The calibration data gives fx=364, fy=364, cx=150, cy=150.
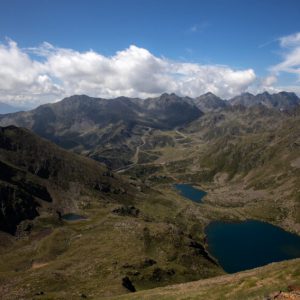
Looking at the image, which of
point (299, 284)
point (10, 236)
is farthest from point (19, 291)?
point (10, 236)

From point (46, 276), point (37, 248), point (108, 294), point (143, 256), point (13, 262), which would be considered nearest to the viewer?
point (108, 294)

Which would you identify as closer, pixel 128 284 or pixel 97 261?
pixel 128 284

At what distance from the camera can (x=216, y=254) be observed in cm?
19700

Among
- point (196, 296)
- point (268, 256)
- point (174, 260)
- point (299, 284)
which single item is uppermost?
point (299, 284)

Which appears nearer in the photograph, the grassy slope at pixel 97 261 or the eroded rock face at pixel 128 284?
the grassy slope at pixel 97 261

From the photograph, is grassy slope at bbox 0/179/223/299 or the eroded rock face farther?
the eroded rock face

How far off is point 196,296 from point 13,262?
368ft

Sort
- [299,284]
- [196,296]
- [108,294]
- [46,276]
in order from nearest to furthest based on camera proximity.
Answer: [299,284] → [196,296] → [108,294] → [46,276]

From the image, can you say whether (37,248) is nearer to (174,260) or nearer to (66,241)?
(66,241)

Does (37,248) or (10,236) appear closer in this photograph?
(37,248)

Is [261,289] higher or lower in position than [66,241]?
higher

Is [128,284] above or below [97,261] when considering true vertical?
below

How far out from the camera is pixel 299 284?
56.0m

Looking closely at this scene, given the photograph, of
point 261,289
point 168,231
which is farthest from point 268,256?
point 261,289
